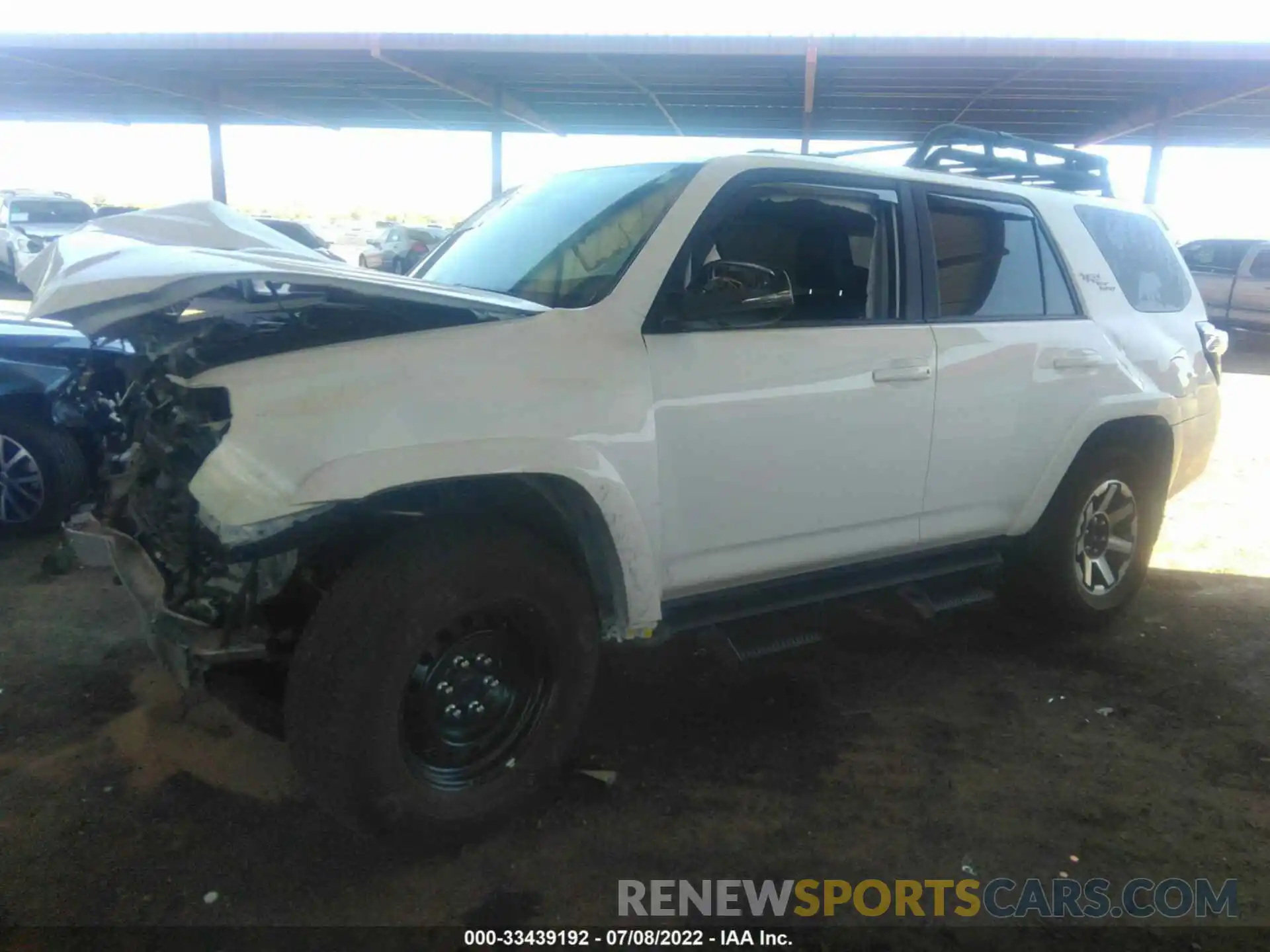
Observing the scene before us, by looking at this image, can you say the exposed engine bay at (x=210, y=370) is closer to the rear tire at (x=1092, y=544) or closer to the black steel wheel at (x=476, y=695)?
the black steel wheel at (x=476, y=695)

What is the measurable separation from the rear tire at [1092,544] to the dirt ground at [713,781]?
186 mm

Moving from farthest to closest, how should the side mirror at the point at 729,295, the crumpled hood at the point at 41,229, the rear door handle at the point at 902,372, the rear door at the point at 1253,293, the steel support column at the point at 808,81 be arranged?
the crumpled hood at the point at 41,229 → the rear door at the point at 1253,293 → the steel support column at the point at 808,81 → the rear door handle at the point at 902,372 → the side mirror at the point at 729,295

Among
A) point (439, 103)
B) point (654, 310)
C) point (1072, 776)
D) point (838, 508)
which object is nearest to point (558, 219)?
point (654, 310)

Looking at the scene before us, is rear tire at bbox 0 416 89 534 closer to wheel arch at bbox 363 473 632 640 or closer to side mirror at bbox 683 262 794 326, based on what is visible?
wheel arch at bbox 363 473 632 640

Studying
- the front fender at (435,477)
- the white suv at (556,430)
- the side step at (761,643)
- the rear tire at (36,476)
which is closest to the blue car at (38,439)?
the rear tire at (36,476)

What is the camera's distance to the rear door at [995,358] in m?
3.64

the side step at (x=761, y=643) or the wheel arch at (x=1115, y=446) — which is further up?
the wheel arch at (x=1115, y=446)

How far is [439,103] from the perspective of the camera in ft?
67.4

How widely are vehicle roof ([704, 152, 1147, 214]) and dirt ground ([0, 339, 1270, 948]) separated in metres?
1.65

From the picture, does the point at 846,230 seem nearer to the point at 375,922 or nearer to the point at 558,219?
the point at 558,219

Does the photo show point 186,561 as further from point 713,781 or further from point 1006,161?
point 1006,161

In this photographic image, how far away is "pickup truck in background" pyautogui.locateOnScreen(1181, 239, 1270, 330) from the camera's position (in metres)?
15.9

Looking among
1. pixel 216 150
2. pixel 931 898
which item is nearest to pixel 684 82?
pixel 216 150

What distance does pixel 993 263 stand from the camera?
154 inches
